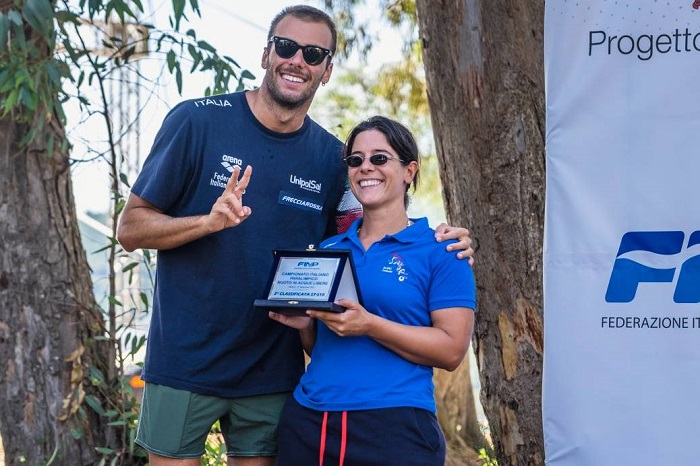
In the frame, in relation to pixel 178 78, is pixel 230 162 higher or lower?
lower

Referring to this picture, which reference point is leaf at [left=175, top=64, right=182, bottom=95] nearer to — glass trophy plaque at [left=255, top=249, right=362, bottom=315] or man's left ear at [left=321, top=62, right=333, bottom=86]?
man's left ear at [left=321, top=62, right=333, bottom=86]

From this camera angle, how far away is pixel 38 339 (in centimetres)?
533

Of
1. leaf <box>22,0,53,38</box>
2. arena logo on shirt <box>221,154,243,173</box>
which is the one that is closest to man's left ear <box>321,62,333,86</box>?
arena logo on shirt <box>221,154,243,173</box>

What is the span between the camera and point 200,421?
3482mm

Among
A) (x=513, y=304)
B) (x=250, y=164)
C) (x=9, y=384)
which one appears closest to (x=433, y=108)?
(x=513, y=304)

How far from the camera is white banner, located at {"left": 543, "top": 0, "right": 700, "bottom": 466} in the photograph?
10.5 feet

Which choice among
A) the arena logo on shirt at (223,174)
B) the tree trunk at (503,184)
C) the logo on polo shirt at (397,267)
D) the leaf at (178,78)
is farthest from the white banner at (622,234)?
the leaf at (178,78)

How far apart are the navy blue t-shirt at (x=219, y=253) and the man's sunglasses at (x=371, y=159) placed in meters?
0.32

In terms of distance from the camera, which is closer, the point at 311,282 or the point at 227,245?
the point at 311,282

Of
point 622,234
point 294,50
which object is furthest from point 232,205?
point 622,234

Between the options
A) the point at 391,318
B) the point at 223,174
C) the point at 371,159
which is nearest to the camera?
the point at 391,318

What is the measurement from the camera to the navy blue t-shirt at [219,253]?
→ 3439 mm

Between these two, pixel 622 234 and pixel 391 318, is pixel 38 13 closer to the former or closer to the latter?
pixel 391 318

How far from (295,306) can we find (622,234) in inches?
42.8
